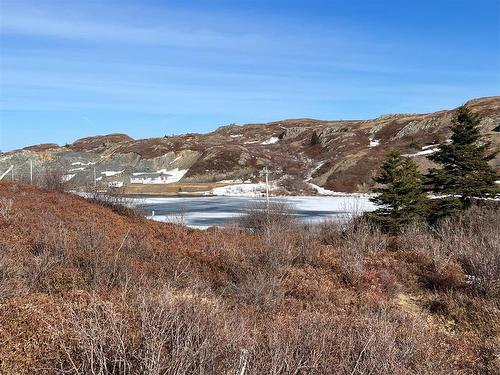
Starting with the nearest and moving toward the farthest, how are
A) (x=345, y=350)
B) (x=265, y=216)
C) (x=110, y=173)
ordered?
(x=345, y=350), (x=265, y=216), (x=110, y=173)

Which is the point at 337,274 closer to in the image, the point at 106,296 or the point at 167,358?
the point at 106,296

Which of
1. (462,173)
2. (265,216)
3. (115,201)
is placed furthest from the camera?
(115,201)

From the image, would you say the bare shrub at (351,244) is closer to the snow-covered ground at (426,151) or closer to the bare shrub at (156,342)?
the bare shrub at (156,342)

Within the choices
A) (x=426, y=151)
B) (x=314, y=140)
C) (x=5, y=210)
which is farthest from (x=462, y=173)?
(x=314, y=140)

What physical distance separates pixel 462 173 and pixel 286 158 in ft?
160

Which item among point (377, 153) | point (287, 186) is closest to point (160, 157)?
point (287, 186)

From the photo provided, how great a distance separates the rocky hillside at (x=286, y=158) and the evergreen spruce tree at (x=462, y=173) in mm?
24392

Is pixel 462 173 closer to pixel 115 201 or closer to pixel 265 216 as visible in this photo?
pixel 265 216

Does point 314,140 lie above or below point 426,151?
above

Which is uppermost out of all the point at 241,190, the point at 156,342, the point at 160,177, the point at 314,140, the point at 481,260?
the point at 314,140

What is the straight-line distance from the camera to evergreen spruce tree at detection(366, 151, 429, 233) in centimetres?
1698

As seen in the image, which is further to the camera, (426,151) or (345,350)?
(426,151)

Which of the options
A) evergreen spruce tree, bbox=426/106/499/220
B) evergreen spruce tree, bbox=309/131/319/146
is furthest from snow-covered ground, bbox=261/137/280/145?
evergreen spruce tree, bbox=426/106/499/220

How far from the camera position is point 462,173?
18594 mm
